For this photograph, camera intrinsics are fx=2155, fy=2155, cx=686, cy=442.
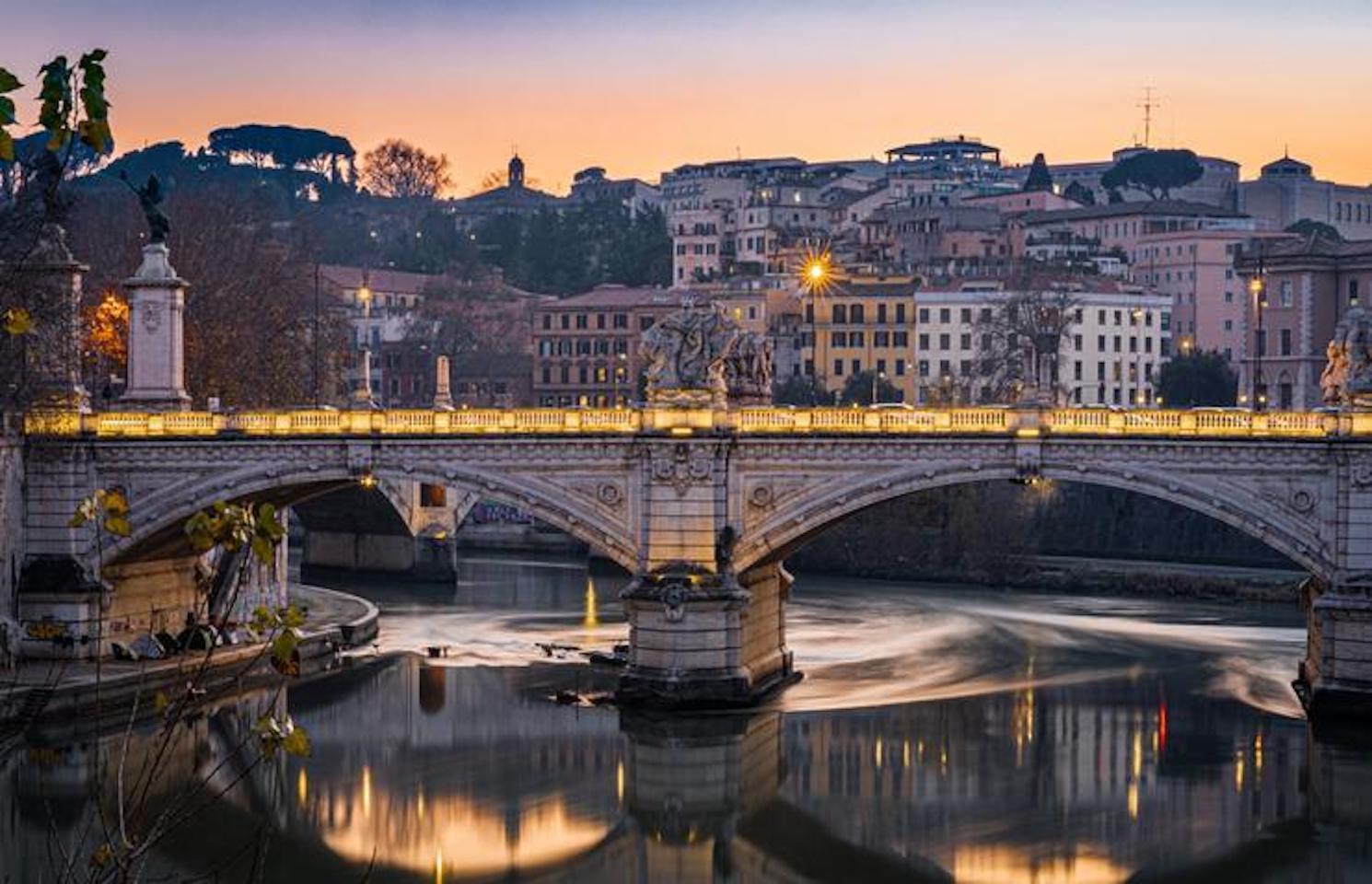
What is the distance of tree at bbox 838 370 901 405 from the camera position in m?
100

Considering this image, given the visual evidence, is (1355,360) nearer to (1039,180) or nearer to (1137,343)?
(1137,343)

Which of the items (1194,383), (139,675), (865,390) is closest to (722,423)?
(139,675)

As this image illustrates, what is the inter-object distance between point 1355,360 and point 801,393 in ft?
196

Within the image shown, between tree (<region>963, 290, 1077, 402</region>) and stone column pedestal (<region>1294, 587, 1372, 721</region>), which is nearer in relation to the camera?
stone column pedestal (<region>1294, 587, 1372, 721</region>)

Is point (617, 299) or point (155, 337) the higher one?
point (617, 299)

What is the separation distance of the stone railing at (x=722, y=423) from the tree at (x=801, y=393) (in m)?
54.1

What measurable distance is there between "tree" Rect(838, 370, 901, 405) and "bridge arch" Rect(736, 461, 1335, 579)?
2079 inches

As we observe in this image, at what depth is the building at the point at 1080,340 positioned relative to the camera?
→ 331 feet

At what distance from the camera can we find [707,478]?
45625 millimetres

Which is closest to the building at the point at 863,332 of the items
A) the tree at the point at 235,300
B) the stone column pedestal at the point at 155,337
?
the tree at the point at 235,300

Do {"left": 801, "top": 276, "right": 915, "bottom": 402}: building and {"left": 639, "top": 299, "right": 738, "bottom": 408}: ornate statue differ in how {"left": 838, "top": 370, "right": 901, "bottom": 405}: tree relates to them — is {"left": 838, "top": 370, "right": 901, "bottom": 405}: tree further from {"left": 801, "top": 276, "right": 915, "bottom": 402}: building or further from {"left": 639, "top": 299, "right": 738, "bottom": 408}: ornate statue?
{"left": 639, "top": 299, "right": 738, "bottom": 408}: ornate statue

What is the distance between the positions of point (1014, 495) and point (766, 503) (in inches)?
1364

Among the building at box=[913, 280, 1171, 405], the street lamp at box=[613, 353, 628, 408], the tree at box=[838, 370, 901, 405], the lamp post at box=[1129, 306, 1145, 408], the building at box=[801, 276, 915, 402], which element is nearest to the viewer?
the tree at box=[838, 370, 901, 405]

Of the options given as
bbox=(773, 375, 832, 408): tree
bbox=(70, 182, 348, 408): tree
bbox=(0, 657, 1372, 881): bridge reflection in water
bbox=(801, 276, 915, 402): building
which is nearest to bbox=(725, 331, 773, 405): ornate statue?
bbox=(0, 657, 1372, 881): bridge reflection in water
